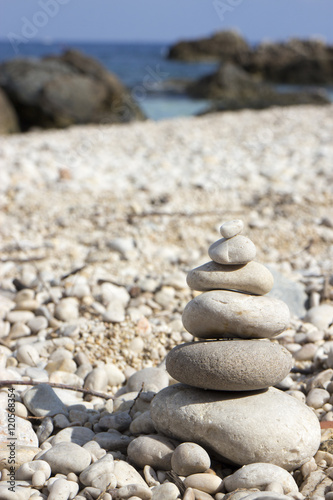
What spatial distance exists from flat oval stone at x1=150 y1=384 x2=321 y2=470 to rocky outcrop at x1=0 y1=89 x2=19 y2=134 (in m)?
11.6

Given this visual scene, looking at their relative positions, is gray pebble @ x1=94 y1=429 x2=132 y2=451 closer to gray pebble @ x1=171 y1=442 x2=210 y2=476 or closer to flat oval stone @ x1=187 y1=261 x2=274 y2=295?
gray pebble @ x1=171 y1=442 x2=210 y2=476

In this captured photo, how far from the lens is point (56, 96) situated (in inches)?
534

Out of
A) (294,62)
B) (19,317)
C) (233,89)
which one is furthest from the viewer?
(294,62)

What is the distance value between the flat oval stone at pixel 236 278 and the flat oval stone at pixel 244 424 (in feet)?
1.54

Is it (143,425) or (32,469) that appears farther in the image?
(143,425)

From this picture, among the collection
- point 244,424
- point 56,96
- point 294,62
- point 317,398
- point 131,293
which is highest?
point 244,424

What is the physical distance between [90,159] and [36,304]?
485 cm

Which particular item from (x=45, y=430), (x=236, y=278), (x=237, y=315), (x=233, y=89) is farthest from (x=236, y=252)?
(x=233, y=89)

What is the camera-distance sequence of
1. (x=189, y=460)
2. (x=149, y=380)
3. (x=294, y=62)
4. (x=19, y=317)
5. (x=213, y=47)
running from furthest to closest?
1. (x=213, y=47)
2. (x=294, y=62)
3. (x=19, y=317)
4. (x=149, y=380)
5. (x=189, y=460)

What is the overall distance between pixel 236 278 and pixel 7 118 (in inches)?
464

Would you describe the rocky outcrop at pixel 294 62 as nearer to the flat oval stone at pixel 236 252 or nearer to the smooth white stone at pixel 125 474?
the flat oval stone at pixel 236 252

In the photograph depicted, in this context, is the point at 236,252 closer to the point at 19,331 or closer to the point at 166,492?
the point at 166,492

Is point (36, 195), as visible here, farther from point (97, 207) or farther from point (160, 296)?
point (160, 296)

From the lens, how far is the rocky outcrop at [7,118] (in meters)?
12.6
